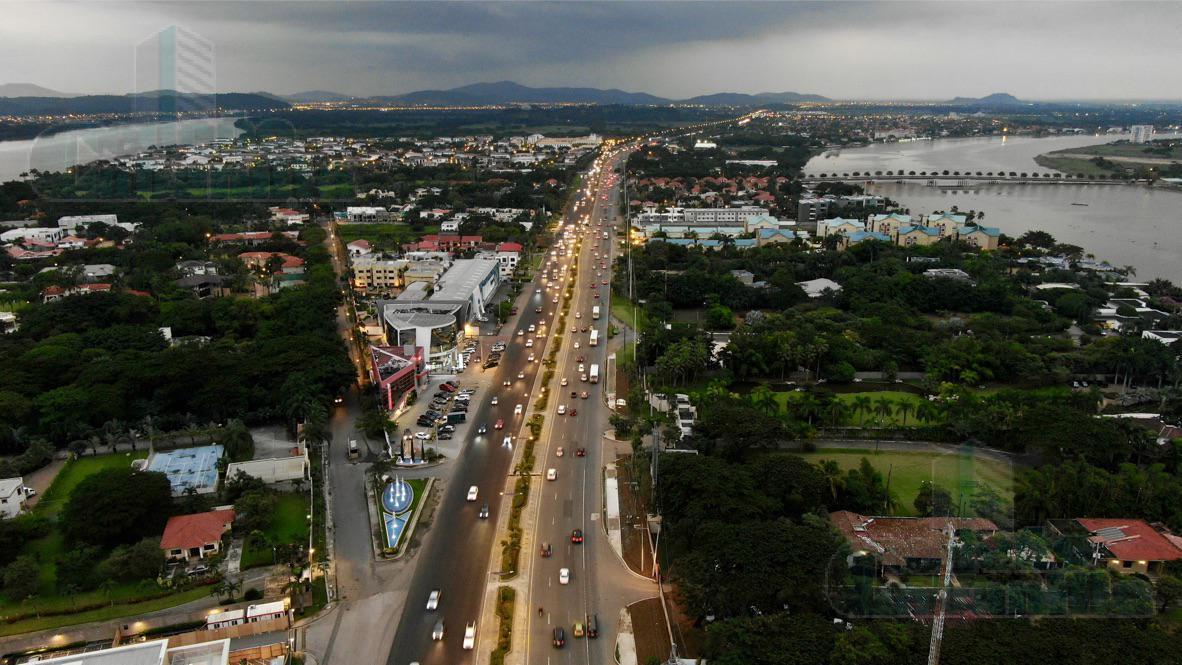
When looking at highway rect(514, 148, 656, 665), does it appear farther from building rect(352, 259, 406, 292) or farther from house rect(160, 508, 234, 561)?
building rect(352, 259, 406, 292)

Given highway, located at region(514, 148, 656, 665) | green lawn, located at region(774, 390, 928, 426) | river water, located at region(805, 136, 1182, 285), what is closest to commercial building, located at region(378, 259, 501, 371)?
highway, located at region(514, 148, 656, 665)

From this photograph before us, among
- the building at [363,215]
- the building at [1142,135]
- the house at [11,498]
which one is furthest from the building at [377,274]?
the building at [1142,135]

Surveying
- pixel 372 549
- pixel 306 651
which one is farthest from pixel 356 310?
pixel 306 651

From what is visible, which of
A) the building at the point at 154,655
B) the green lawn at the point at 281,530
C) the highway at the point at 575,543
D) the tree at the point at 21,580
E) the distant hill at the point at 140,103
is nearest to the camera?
the building at the point at 154,655

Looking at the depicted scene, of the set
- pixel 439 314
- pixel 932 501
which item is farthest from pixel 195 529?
pixel 932 501

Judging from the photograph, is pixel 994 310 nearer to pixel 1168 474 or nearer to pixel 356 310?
pixel 1168 474

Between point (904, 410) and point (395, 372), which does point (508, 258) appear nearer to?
point (395, 372)

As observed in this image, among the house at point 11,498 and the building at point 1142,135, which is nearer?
the house at point 11,498

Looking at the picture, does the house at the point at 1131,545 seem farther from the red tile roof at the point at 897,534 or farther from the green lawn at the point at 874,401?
the green lawn at the point at 874,401
